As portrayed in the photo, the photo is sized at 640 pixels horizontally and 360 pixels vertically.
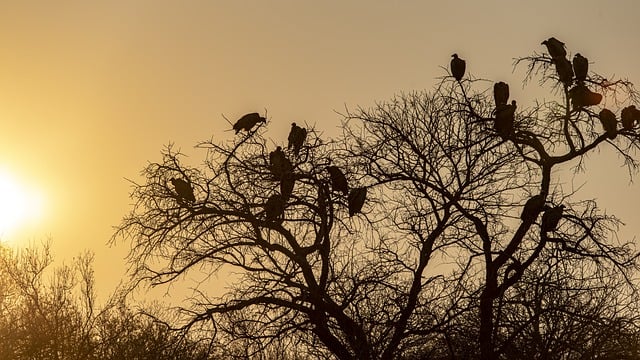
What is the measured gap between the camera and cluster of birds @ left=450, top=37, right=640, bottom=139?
1476 centimetres

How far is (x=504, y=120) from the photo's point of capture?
579 inches

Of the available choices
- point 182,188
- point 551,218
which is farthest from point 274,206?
point 551,218

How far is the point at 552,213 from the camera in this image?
1441 cm

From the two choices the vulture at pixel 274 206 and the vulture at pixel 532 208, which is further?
the vulture at pixel 274 206

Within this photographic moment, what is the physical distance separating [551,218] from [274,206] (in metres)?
3.75

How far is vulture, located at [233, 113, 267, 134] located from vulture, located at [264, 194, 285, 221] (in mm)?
1044

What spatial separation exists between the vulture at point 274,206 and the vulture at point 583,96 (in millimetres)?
4306

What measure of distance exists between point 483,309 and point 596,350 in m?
1.50

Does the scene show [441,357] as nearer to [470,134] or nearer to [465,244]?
[465,244]

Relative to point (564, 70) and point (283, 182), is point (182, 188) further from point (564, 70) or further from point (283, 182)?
point (564, 70)

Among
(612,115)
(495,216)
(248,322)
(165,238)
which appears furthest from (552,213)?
(165,238)

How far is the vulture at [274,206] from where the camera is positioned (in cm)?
1477

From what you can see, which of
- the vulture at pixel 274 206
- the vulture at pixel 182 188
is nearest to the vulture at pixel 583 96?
the vulture at pixel 274 206

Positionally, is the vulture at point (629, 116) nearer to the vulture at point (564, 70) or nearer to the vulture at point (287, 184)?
the vulture at point (564, 70)
